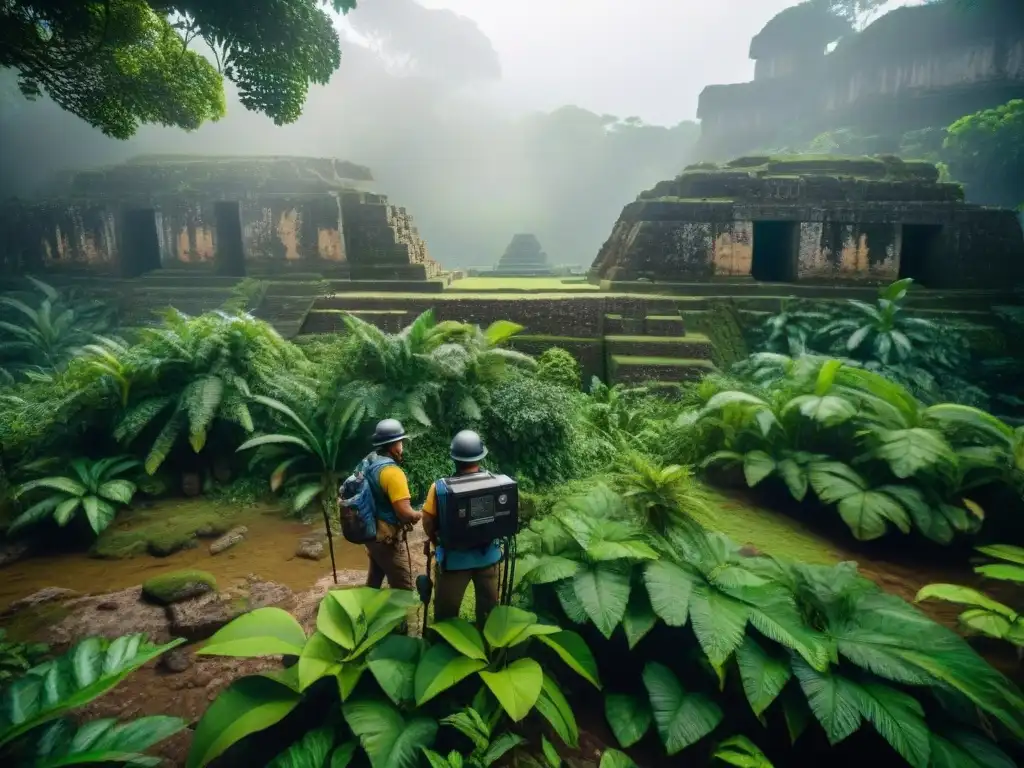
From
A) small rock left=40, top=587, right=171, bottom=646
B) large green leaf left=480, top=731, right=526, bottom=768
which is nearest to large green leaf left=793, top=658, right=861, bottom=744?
large green leaf left=480, top=731, right=526, bottom=768

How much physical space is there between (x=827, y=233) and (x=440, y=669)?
10593 mm

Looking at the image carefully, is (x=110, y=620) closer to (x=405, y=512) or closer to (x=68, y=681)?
(x=68, y=681)

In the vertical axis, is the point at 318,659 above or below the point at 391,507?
below

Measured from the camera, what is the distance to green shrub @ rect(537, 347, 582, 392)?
7.09 meters

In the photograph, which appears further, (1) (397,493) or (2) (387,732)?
(1) (397,493)

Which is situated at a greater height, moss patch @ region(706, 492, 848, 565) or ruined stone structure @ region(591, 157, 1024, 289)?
ruined stone structure @ region(591, 157, 1024, 289)

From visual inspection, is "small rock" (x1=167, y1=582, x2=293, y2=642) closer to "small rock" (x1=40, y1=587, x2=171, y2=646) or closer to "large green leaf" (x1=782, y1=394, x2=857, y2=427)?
"small rock" (x1=40, y1=587, x2=171, y2=646)

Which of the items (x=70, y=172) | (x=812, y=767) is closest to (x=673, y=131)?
(x=70, y=172)

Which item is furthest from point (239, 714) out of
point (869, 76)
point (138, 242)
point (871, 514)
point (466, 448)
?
point (869, 76)

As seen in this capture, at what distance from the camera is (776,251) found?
11.5m

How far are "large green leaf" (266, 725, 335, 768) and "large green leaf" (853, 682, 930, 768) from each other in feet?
8.03

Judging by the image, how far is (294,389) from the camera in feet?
18.4

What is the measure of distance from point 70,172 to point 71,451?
53.6 ft

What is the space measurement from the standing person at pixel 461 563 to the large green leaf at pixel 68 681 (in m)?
1.17
